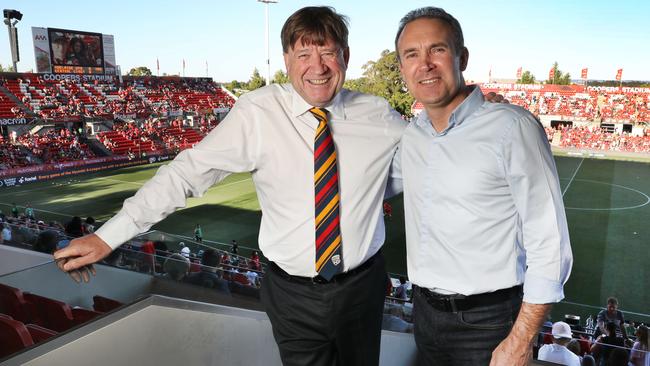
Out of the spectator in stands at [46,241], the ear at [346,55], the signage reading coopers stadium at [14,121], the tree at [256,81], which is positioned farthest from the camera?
the tree at [256,81]

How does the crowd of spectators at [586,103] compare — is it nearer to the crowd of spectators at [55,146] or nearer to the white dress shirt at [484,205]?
the crowd of spectators at [55,146]

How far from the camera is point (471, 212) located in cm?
170

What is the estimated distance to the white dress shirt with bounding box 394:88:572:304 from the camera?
4.96 feet

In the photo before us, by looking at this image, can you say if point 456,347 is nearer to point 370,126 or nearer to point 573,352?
point 370,126

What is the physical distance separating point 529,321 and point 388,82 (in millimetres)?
41834

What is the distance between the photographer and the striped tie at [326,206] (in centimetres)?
195

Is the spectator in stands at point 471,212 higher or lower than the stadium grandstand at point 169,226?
higher

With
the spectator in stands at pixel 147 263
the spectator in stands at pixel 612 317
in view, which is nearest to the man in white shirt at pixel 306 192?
the spectator in stands at pixel 147 263

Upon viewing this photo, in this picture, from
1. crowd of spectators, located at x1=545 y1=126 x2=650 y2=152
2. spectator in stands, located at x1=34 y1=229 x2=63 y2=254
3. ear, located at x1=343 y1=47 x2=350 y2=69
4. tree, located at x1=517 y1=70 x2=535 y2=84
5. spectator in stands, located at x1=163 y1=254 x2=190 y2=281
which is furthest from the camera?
tree, located at x1=517 y1=70 x2=535 y2=84

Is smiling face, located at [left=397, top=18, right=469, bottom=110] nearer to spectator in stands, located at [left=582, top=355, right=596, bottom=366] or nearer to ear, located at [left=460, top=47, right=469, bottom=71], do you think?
ear, located at [left=460, top=47, right=469, bottom=71]

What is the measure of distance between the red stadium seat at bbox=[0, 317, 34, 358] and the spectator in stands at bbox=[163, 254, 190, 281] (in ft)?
3.82

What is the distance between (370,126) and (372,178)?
231 millimetres

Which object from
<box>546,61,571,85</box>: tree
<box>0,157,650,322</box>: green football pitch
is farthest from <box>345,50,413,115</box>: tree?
<box>546,61,571,85</box>: tree

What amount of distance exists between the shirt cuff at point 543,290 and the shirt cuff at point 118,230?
4.90ft
